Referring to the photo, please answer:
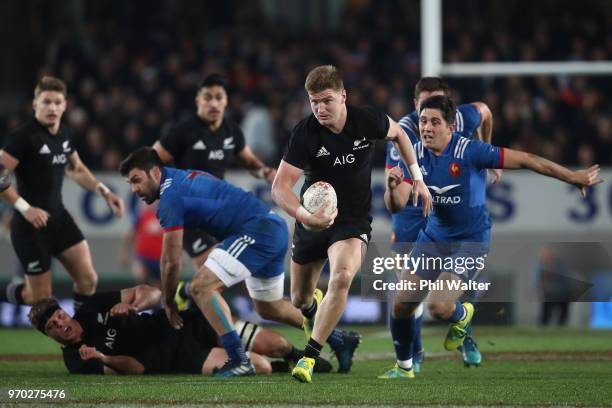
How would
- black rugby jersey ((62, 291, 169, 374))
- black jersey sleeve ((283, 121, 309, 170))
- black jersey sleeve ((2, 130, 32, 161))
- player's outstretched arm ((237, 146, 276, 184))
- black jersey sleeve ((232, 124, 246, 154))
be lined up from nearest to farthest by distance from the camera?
1. black jersey sleeve ((283, 121, 309, 170))
2. black rugby jersey ((62, 291, 169, 374))
3. black jersey sleeve ((2, 130, 32, 161))
4. player's outstretched arm ((237, 146, 276, 184))
5. black jersey sleeve ((232, 124, 246, 154))

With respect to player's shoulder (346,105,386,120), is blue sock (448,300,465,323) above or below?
below

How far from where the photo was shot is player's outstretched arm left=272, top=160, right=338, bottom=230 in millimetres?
8023

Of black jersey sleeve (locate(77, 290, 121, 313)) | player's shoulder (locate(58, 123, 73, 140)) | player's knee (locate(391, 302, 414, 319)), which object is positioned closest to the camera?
player's knee (locate(391, 302, 414, 319))

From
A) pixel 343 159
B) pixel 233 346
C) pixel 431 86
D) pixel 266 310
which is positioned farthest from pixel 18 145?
pixel 431 86

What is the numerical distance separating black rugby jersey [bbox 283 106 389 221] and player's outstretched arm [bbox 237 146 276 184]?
7.97 feet

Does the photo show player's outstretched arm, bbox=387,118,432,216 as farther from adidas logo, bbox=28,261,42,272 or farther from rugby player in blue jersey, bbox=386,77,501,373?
adidas logo, bbox=28,261,42,272

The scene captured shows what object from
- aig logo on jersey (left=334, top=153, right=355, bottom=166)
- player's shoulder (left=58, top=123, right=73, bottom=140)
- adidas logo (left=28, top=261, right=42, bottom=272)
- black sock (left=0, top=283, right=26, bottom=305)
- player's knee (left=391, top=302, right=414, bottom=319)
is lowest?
black sock (left=0, top=283, right=26, bottom=305)

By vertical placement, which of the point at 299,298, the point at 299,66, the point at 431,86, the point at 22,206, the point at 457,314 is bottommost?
the point at 457,314

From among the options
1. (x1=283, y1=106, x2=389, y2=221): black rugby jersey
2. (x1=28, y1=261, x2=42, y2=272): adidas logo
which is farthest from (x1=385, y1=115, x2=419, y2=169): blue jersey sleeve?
(x1=28, y1=261, x2=42, y2=272): adidas logo

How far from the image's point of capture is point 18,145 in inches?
416

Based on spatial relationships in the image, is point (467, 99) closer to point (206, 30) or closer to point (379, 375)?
point (206, 30)

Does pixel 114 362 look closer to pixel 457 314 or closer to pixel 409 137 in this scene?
pixel 457 314

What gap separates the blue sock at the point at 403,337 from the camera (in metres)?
9.11

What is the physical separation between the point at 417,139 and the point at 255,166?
2270 mm
